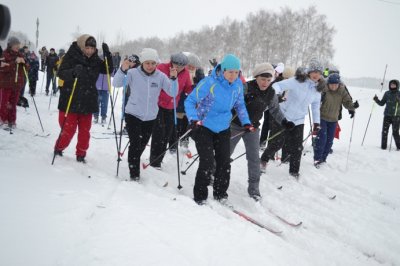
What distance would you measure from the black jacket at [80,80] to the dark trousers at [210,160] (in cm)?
192

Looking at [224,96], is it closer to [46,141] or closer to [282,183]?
[282,183]

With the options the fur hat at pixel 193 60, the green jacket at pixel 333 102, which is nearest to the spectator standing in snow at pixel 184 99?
the fur hat at pixel 193 60

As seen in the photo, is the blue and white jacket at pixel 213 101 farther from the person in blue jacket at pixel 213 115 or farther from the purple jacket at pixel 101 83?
the purple jacket at pixel 101 83

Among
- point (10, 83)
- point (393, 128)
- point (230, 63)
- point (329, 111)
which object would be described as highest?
point (230, 63)

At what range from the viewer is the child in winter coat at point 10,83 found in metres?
6.99

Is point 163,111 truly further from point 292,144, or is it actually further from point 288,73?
point 288,73

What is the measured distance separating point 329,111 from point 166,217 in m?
5.38

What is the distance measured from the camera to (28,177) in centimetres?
388

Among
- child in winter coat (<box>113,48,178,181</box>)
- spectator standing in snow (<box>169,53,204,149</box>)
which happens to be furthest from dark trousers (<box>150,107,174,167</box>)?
spectator standing in snow (<box>169,53,204,149</box>)

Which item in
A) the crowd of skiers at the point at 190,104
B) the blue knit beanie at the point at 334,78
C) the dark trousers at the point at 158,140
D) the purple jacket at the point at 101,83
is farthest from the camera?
the purple jacket at the point at 101,83

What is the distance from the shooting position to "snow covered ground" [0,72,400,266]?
2576 mm

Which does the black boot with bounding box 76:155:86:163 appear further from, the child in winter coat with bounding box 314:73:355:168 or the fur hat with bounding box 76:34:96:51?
the child in winter coat with bounding box 314:73:355:168

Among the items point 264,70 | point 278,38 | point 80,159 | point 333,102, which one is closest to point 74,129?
point 80,159

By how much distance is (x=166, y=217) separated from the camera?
3393mm
